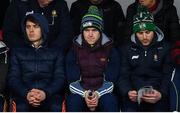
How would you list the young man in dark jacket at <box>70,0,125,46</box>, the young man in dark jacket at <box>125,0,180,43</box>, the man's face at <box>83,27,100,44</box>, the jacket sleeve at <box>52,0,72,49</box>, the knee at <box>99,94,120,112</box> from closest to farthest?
the knee at <box>99,94,120,112</box> → the man's face at <box>83,27,100,44</box> → the jacket sleeve at <box>52,0,72,49</box> → the young man in dark jacket at <box>125,0,180,43</box> → the young man in dark jacket at <box>70,0,125,46</box>

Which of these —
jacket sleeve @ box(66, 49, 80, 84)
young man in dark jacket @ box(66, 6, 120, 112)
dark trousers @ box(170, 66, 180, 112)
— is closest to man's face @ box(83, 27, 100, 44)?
young man in dark jacket @ box(66, 6, 120, 112)

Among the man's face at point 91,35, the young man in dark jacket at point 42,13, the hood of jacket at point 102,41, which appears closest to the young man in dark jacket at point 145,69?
the hood of jacket at point 102,41

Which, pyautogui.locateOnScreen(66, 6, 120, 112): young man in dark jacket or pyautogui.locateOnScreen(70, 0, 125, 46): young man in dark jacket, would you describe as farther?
pyautogui.locateOnScreen(70, 0, 125, 46): young man in dark jacket

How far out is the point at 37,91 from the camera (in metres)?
4.21

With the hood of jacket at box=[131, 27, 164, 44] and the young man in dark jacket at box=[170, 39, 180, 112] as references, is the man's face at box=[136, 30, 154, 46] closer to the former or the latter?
the hood of jacket at box=[131, 27, 164, 44]

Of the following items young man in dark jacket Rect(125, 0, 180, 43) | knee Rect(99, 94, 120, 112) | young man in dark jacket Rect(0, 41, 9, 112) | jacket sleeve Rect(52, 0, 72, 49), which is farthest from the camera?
young man in dark jacket Rect(125, 0, 180, 43)

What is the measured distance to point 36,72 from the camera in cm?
438

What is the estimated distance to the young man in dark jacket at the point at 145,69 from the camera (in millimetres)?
4246

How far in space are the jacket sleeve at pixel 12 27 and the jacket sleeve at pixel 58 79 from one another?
0.44 metres

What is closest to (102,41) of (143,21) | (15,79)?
(143,21)

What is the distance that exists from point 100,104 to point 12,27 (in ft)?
3.51

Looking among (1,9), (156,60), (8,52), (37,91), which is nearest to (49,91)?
(37,91)

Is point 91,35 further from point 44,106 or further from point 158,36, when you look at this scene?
point 44,106

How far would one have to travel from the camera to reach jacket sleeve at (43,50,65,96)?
4.30 m
